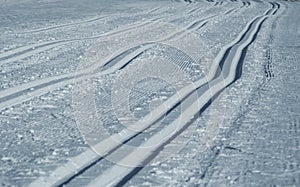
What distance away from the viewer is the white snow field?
12.2 ft

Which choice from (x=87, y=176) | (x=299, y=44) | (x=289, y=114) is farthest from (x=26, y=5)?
(x=87, y=176)

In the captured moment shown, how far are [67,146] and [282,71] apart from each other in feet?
12.4

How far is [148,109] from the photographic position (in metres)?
5.25

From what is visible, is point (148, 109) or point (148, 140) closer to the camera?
point (148, 140)

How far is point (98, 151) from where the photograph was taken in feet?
13.3

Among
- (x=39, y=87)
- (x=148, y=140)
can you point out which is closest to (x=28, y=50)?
(x=39, y=87)

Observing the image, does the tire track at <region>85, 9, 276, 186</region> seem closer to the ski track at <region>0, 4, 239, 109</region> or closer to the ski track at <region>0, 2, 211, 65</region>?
the ski track at <region>0, 4, 239, 109</region>

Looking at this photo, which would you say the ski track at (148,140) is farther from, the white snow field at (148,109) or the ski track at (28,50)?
the ski track at (28,50)

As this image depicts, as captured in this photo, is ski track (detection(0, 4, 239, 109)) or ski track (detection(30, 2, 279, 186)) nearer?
ski track (detection(30, 2, 279, 186))

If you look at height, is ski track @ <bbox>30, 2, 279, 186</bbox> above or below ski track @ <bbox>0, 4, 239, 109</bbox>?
below

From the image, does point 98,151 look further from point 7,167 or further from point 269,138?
point 269,138

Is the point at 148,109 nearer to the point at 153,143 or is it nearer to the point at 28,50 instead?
the point at 153,143

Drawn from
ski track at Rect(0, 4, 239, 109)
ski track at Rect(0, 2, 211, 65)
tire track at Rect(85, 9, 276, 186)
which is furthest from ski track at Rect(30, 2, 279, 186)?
ski track at Rect(0, 2, 211, 65)

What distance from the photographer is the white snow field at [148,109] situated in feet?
12.2
